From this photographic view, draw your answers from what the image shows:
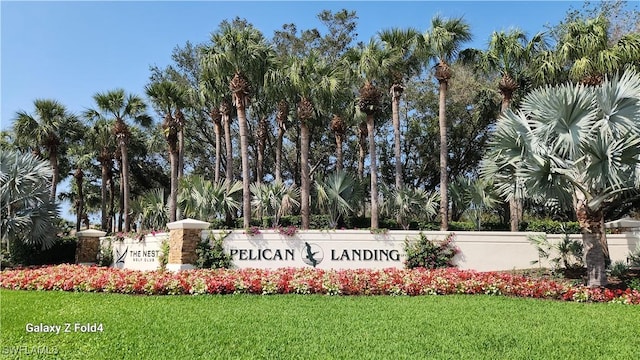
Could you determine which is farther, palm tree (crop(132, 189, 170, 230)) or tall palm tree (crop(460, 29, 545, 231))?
palm tree (crop(132, 189, 170, 230))

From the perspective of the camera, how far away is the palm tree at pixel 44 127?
24156 millimetres

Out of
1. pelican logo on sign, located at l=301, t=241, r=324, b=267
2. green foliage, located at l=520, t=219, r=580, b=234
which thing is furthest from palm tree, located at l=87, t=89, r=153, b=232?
green foliage, located at l=520, t=219, r=580, b=234

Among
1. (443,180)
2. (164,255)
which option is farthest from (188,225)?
(443,180)

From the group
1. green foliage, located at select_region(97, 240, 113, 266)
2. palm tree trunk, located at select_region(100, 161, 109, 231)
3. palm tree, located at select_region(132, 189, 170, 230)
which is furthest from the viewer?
palm tree trunk, located at select_region(100, 161, 109, 231)

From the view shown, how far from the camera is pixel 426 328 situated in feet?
22.5

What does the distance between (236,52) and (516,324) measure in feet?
48.3

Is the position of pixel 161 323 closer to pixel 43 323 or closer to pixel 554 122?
pixel 43 323

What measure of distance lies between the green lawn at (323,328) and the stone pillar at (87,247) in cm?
1114

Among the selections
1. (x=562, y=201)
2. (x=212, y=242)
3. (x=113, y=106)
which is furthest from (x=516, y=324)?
(x=113, y=106)

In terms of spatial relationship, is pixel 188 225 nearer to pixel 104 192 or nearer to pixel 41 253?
pixel 41 253

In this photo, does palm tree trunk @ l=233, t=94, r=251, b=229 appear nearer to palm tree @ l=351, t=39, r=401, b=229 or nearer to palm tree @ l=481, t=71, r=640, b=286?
palm tree @ l=351, t=39, r=401, b=229

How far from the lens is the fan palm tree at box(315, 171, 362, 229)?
63.0 ft

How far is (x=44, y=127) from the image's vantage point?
2431 centimetres

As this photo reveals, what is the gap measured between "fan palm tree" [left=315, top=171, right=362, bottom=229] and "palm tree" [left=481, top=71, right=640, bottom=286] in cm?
850
